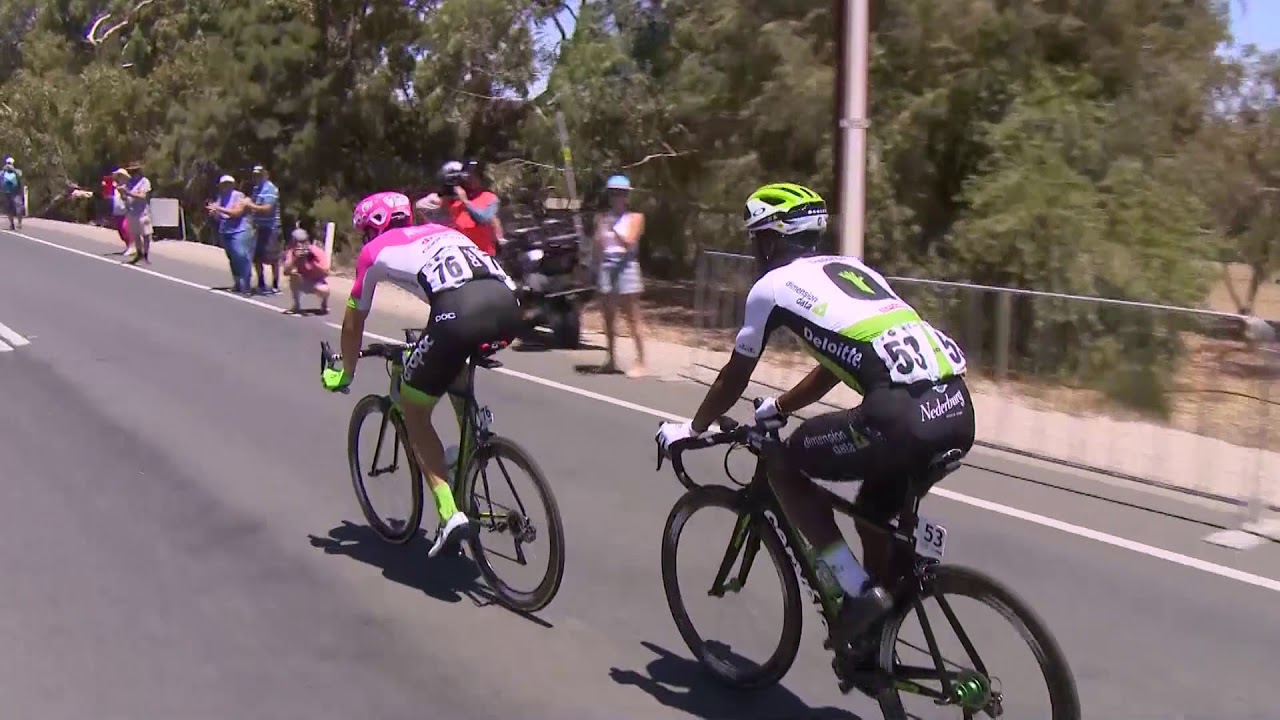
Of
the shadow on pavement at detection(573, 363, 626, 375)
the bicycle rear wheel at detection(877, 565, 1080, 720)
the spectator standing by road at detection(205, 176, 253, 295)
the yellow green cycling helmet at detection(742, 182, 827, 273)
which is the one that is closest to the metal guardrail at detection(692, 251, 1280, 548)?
the shadow on pavement at detection(573, 363, 626, 375)

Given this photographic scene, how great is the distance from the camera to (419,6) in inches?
1173

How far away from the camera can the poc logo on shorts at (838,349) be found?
4316 mm

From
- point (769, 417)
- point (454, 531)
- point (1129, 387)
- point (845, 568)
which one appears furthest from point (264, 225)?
point (845, 568)

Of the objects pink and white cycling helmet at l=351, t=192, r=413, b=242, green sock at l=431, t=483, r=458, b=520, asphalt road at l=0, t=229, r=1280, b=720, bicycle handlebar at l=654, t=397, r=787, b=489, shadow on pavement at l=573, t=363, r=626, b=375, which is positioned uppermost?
pink and white cycling helmet at l=351, t=192, r=413, b=242

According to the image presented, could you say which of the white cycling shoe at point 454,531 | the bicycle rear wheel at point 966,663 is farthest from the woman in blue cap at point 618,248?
the bicycle rear wheel at point 966,663

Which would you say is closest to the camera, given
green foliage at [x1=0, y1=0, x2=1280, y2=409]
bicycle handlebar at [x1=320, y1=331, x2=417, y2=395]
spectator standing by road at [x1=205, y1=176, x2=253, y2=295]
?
bicycle handlebar at [x1=320, y1=331, x2=417, y2=395]

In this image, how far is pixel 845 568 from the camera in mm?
4543

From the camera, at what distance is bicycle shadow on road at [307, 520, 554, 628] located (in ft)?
20.4

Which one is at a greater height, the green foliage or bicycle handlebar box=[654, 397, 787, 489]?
the green foliage

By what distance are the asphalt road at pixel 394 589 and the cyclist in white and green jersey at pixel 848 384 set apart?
86cm

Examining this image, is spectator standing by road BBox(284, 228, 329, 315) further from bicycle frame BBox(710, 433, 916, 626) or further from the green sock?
bicycle frame BBox(710, 433, 916, 626)

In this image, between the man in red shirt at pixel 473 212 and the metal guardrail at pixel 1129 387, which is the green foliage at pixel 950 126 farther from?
the man in red shirt at pixel 473 212

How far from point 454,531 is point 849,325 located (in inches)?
93.7

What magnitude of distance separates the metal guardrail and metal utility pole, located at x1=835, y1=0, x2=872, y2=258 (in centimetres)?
125
